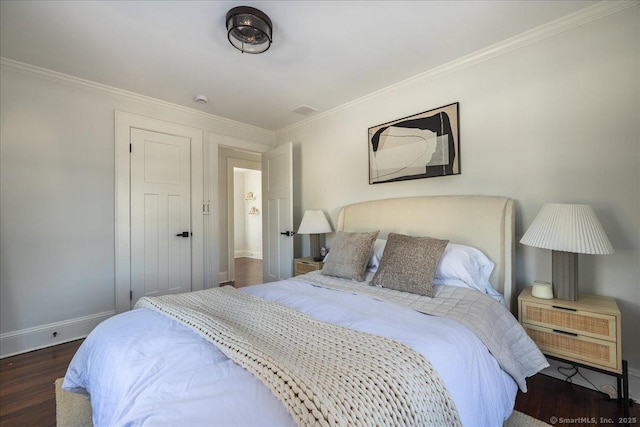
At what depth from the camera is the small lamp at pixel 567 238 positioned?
162 cm

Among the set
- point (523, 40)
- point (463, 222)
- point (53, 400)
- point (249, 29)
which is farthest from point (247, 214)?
point (523, 40)

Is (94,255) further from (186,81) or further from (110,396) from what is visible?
(110,396)

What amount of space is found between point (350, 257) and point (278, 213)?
183 cm

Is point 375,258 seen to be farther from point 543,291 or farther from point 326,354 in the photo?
point 326,354

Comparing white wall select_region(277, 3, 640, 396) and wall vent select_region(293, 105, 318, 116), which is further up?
wall vent select_region(293, 105, 318, 116)

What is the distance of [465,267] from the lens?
200cm

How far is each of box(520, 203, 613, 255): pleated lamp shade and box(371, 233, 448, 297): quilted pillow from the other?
0.57m

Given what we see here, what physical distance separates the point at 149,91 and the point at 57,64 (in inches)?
28.4

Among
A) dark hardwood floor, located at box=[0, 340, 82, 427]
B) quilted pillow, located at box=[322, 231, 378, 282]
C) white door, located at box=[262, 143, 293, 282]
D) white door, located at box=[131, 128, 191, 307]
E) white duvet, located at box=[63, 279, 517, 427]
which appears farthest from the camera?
white door, located at box=[262, 143, 293, 282]

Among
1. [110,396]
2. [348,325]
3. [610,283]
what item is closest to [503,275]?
[610,283]

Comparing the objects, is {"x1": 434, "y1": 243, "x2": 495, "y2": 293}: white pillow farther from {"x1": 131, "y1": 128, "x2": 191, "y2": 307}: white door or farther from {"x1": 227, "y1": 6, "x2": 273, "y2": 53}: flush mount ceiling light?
{"x1": 131, "y1": 128, "x2": 191, "y2": 307}: white door

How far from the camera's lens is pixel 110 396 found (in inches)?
39.4

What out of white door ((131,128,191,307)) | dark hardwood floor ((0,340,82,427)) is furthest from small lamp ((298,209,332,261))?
dark hardwood floor ((0,340,82,427))

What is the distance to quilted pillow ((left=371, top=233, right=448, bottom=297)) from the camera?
189cm
